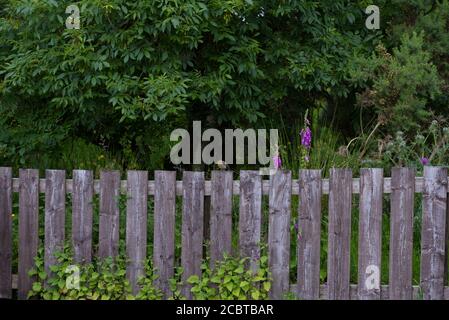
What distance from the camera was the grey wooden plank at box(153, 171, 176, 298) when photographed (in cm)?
494

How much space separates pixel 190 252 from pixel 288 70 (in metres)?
2.11

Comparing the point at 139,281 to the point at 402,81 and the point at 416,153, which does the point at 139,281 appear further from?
the point at 402,81

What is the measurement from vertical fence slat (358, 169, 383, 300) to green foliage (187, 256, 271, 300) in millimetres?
689

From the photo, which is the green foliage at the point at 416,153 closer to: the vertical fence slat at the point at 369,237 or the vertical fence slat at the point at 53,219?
the vertical fence slat at the point at 369,237

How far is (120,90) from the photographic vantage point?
5562 millimetres

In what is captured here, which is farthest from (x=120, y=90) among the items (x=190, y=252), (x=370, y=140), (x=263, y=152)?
(x=370, y=140)

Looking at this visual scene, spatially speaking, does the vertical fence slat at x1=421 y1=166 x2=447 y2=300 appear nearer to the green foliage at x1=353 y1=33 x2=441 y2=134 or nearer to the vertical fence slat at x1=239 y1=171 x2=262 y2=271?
the vertical fence slat at x1=239 y1=171 x2=262 y2=271

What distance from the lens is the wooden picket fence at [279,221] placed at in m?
4.85

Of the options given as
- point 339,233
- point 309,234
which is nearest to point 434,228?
point 339,233

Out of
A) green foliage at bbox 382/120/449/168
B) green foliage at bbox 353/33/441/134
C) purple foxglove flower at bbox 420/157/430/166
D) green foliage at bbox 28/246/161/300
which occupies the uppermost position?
green foliage at bbox 353/33/441/134

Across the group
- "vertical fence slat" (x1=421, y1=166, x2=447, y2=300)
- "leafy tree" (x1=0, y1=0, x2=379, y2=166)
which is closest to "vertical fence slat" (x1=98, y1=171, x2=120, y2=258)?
"leafy tree" (x1=0, y1=0, x2=379, y2=166)

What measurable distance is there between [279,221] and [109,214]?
1.24m

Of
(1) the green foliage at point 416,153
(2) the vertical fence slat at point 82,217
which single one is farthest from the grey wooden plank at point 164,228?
(1) the green foliage at point 416,153

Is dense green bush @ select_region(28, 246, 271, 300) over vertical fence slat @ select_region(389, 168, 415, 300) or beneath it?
beneath
